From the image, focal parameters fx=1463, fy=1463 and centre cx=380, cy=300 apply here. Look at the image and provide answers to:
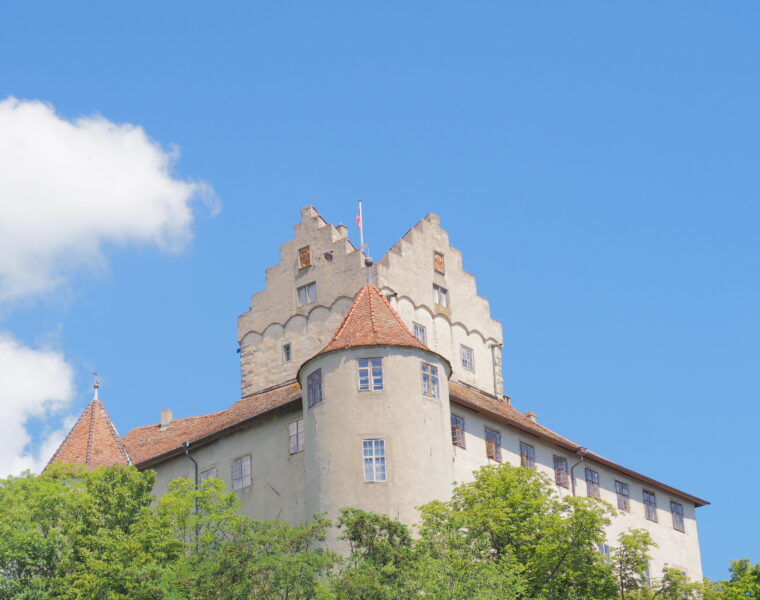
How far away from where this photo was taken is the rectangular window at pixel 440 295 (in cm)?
6322

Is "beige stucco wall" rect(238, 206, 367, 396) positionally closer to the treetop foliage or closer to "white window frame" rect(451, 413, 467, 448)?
"white window frame" rect(451, 413, 467, 448)

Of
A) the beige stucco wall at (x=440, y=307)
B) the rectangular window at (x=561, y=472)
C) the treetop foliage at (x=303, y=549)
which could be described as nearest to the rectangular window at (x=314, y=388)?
the treetop foliage at (x=303, y=549)

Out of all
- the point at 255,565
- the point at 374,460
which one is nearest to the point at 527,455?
the point at 374,460

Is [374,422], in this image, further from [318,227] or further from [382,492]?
[318,227]

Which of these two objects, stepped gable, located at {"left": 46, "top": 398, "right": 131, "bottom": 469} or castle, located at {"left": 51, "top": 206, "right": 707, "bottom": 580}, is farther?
stepped gable, located at {"left": 46, "top": 398, "right": 131, "bottom": 469}

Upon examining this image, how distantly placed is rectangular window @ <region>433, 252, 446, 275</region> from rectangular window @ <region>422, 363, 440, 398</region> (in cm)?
1182

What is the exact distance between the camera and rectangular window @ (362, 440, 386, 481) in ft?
162

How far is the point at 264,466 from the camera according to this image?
180ft

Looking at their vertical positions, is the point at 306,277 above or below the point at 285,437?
above

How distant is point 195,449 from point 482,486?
14.3 meters

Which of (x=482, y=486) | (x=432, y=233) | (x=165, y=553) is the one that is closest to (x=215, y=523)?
(x=165, y=553)

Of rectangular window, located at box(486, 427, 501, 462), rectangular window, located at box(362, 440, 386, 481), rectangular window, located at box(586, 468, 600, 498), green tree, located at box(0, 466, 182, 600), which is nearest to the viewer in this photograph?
green tree, located at box(0, 466, 182, 600)

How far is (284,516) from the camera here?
173 ft

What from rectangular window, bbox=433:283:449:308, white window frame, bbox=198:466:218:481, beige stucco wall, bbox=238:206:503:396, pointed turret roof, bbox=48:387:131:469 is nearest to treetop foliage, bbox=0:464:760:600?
white window frame, bbox=198:466:218:481
